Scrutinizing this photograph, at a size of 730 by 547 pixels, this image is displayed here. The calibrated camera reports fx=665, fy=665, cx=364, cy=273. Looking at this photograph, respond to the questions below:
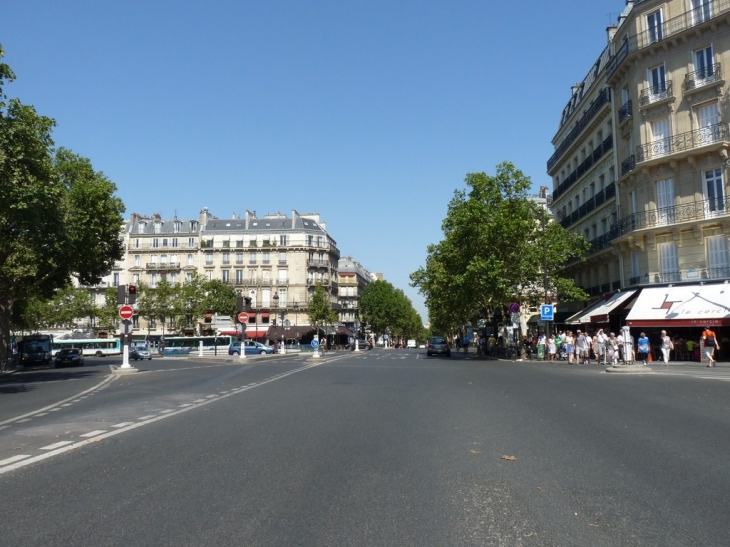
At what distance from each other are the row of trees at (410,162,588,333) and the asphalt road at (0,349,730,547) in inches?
1212

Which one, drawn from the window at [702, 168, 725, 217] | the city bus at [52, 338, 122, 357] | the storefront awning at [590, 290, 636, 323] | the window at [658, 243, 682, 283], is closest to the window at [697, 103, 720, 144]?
the window at [702, 168, 725, 217]

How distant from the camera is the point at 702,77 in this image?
33.7 meters

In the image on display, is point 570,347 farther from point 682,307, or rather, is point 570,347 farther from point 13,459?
point 13,459

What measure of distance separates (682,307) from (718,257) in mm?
3582

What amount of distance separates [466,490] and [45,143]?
93.5ft

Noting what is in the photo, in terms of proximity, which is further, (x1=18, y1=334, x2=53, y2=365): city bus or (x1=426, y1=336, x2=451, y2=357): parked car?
(x1=426, y1=336, x2=451, y2=357): parked car

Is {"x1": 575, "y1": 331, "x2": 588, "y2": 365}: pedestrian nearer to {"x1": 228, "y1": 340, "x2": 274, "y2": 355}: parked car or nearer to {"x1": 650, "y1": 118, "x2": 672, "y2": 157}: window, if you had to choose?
{"x1": 650, "y1": 118, "x2": 672, "y2": 157}: window

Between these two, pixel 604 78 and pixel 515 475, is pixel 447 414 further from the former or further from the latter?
pixel 604 78

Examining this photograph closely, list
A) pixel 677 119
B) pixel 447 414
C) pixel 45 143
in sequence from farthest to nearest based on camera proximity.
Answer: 1. pixel 677 119
2. pixel 45 143
3. pixel 447 414

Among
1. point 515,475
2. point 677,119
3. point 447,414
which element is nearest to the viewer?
point 515,475

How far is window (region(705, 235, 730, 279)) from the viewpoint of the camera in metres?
32.5

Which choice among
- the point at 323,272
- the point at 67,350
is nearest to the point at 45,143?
the point at 67,350

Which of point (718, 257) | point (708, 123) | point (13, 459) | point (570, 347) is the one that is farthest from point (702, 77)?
point (13, 459)

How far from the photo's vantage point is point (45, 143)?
29.4 meters
